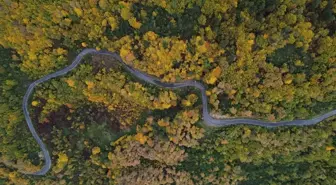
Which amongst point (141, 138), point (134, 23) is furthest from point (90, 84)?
point (134, 23)

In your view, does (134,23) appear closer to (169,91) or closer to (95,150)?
(169,91)

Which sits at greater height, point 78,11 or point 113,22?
point 78,11

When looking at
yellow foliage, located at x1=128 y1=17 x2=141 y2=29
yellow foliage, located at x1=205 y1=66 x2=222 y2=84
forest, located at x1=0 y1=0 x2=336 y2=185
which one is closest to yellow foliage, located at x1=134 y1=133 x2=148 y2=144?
forest, located at x1=0 y1=0 x2=336 y2=185

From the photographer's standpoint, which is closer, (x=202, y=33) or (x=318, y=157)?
(x=202, y=33)

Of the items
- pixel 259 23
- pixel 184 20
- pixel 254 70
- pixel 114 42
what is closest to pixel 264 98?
pixel 254 70

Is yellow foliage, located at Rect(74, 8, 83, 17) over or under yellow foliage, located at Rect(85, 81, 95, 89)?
over

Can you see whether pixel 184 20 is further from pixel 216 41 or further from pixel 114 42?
pixel 114 42

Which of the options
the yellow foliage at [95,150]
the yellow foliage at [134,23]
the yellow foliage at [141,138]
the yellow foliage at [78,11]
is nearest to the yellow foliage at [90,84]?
the yellow foliage at [78,11]

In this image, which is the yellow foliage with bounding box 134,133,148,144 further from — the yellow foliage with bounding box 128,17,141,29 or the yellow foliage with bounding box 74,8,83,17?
the yellow foliage with bounding box 74,8,83,17
